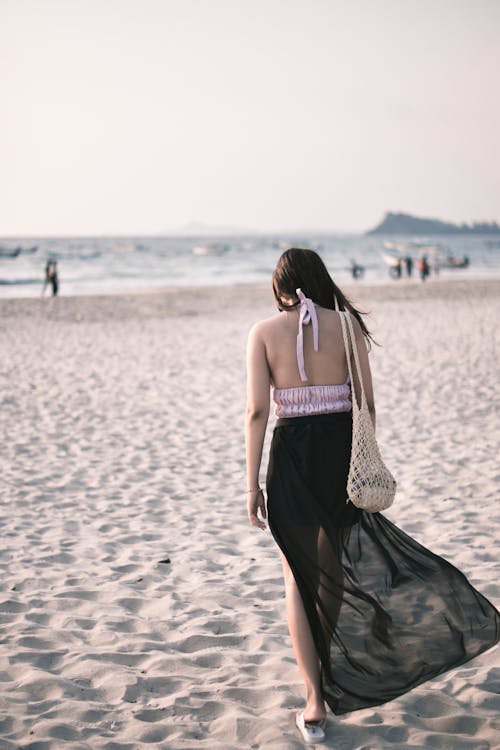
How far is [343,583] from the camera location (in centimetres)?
302

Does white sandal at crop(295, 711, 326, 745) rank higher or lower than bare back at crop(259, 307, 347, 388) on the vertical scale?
lower

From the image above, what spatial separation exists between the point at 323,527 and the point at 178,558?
7.32 feet

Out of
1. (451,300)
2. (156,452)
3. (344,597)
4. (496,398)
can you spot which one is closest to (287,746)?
(344,597)

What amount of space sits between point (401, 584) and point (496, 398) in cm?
719

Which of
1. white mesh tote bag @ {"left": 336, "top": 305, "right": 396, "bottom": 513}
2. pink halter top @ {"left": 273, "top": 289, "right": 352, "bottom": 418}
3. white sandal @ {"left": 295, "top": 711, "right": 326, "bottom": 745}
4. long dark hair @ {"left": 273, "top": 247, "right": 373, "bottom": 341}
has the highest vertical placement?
long dark hair @ {"left": 273, "top": 247, "right": 373, "bottom": 341}

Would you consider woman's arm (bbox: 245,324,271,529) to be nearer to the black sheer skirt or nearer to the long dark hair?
the black sheer skirt

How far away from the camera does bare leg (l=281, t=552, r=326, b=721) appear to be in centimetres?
300

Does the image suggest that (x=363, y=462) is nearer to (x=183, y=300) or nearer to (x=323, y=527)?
(x=323, y=527)

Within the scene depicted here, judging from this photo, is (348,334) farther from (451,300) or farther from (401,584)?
(451,300)

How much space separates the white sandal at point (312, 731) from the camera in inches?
118

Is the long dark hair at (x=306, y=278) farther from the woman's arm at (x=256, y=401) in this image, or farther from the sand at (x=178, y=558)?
the sand at (x=178, y=558)

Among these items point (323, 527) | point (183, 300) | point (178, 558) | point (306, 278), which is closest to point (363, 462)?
point (323, 527)

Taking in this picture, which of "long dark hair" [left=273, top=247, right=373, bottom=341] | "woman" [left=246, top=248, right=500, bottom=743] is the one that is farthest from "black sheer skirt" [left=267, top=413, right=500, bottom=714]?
"long dark hair" [left=273, top=247, right=373, bottom=341]

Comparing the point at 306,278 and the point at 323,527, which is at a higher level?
the point at 306,278
